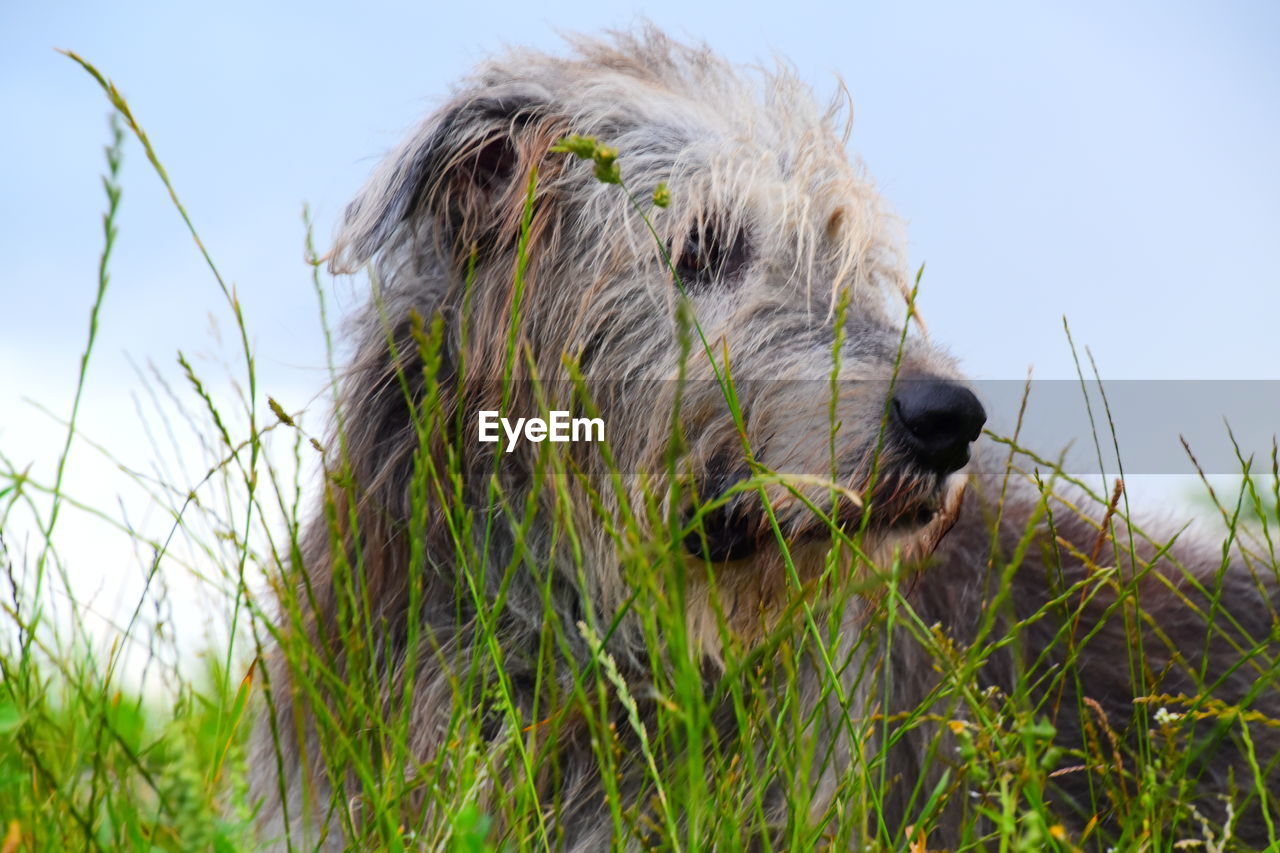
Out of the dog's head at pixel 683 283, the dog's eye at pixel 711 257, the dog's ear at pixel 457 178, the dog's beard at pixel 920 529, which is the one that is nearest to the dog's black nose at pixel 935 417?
the dog's head at pixel 683 283

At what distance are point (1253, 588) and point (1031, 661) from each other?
986mm

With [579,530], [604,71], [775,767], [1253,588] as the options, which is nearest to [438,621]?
[579,530]

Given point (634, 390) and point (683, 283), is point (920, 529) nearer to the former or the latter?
point (634, 390)

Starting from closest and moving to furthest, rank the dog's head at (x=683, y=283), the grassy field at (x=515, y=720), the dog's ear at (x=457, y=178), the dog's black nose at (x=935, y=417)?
the grassy field at (x=515, y=720), the dog's black nose at (x=935, y=417), the dog's head at (x=683, y=283), the dog's ear at (x=457, y=178)

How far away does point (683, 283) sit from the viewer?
10.1ft

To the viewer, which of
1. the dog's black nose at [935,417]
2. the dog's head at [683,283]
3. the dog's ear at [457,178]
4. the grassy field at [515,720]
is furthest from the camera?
the dog's ear at [457,178]

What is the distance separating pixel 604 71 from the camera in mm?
3531

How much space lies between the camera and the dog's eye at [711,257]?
3.09 metres

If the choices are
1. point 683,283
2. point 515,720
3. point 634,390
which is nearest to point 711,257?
point 683,283

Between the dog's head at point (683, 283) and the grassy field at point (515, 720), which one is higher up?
the dog's head at point (683, 283)

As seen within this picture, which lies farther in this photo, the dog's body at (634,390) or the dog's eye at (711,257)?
the dog's eye at (711,257)

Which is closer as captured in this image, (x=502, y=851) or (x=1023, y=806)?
(x=502, y=851)

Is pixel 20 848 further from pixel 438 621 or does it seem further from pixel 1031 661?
pixel 1031 661

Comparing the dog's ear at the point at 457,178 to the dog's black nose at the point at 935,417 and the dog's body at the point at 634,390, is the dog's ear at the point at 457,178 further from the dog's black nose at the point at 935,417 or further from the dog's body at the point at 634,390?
the dog's black nose at the point at 935,417
